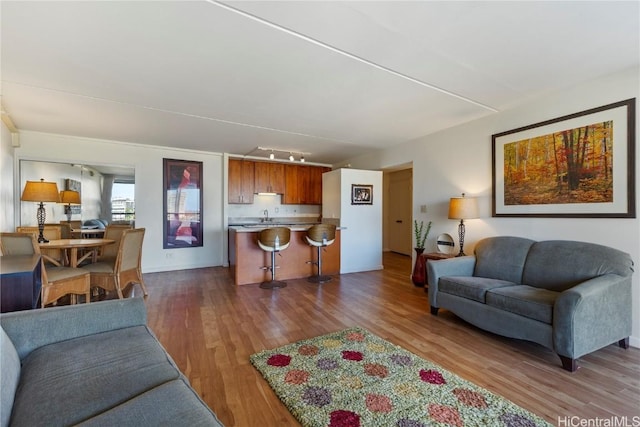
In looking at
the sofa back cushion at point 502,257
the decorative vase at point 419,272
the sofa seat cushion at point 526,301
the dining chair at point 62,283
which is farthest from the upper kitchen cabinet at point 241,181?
the sofa seat cushion at point 526,301

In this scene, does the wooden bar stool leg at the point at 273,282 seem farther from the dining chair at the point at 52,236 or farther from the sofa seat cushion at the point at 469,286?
the dining chair at the point at 52,236

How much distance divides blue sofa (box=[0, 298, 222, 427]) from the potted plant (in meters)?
3.71

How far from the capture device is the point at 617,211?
2572 millimetres

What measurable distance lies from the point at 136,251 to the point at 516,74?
4.85 m

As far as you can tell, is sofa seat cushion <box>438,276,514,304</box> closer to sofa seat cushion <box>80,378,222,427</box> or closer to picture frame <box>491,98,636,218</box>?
picture frame <box>491,98,636,218</box>

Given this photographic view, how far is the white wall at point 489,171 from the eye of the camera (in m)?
2.55

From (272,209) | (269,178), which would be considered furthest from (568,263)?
(272,209)

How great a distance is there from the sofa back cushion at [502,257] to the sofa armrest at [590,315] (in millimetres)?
715

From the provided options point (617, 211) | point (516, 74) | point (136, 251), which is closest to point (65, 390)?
point (136, 251)

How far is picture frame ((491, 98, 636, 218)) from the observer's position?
8.34ft

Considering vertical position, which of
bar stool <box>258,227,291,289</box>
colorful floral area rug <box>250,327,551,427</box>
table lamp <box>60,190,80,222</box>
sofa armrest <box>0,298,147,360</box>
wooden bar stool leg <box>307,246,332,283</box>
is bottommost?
colorful floral area rug <box>250,327,551,427</box>

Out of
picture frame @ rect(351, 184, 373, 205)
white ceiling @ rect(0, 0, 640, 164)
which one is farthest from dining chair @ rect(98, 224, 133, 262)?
picture frame @ rect(351, 184, 373, 205)

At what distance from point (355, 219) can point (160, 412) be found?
15.6ft

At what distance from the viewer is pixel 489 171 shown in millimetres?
3697
